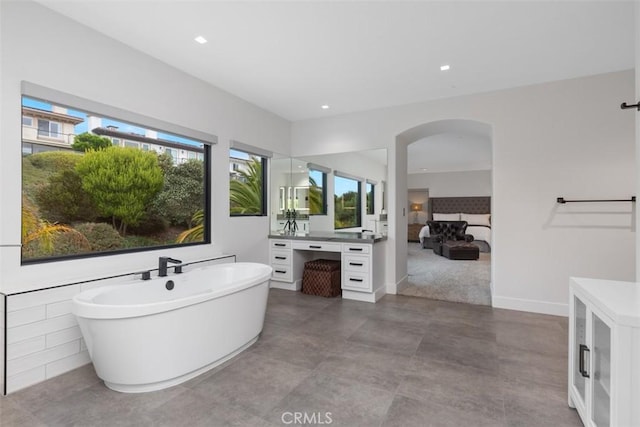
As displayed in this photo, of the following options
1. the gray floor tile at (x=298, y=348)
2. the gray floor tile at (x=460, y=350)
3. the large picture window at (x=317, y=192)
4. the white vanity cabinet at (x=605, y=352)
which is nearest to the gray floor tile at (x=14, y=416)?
the gray floor tile at (x=298, y=348)

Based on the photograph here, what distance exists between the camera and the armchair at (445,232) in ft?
25.8

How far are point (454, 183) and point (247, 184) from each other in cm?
757

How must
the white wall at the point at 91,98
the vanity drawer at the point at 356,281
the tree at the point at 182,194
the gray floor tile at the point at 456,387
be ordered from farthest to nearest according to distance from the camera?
the vanity drawer at the point at 356,281 < the tree at the point at 182,194 < the white wall at the point at 91,98 < the gray floor tile at the point at 456,387

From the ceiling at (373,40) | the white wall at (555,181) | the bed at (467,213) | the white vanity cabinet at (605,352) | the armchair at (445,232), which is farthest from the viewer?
the bed at (467,213)

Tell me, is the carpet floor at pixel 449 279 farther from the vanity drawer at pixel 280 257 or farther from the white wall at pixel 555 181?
the vanity drawer at pixel 280 257

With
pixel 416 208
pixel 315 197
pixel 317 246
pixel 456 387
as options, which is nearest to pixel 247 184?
pixel 315 197

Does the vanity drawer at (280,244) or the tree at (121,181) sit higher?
the tree at (121,181)

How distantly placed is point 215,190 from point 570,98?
13.4 ft

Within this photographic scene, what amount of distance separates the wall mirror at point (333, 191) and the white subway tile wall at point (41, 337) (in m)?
2.80

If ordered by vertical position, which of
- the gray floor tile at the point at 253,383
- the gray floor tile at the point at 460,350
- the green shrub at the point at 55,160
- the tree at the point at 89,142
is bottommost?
the gray floor tile at the point at 253,383

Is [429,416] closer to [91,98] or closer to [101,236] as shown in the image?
[101,236]

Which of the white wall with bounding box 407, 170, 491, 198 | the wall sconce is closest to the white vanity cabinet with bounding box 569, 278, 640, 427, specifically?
the white wall with bounding box 407, 170, 491, 198

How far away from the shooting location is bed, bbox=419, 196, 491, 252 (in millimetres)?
8398

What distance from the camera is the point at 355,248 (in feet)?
12.9
